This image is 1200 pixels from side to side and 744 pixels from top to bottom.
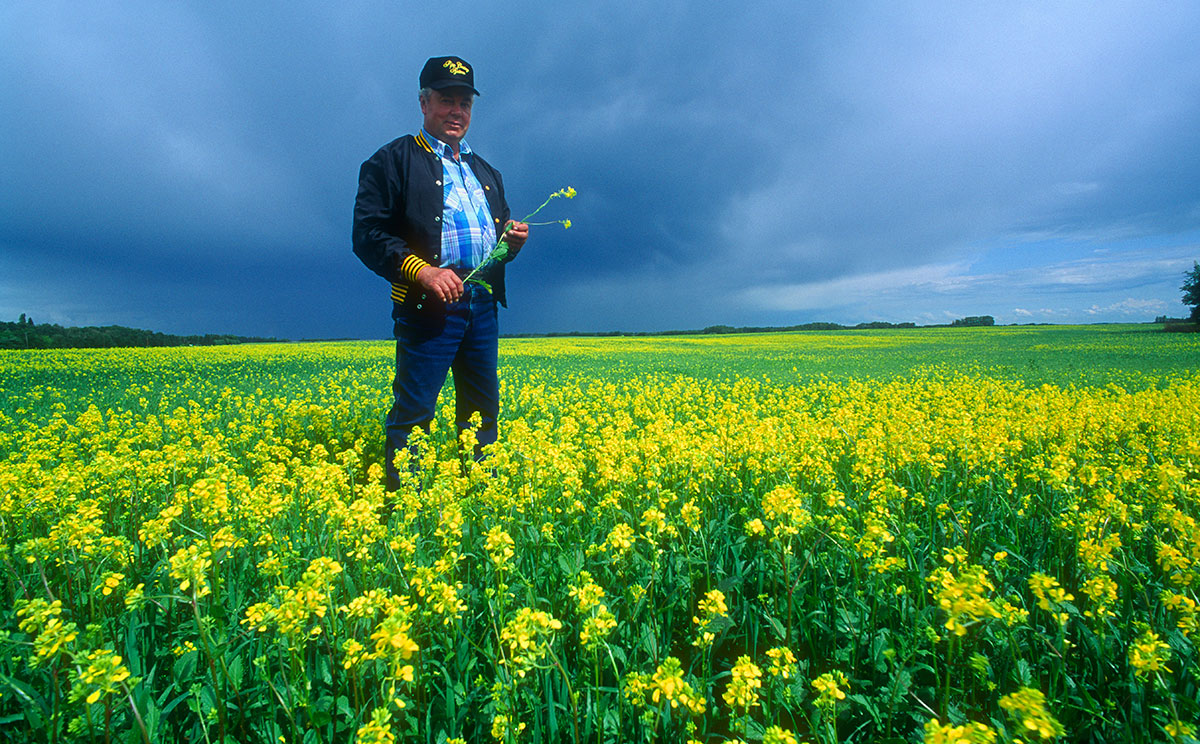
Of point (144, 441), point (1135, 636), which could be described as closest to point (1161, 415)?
point (1135, 636)

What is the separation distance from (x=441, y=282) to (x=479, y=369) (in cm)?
120

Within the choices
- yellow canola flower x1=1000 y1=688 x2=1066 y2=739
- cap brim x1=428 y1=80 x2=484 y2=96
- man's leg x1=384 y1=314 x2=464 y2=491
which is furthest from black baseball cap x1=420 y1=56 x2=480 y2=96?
→ yellow canola flower x1=1000 y1=688 x2=1066 y2=739

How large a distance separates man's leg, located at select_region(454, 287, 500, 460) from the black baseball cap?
1610mm

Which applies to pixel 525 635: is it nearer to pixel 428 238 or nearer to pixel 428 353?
pixel 428 353

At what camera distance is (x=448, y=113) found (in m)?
3.99

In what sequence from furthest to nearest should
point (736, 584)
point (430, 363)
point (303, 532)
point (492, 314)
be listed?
1. point (492, 314)
2. point (430, 363)
3. point (303, 532)
4. point (736, 584)

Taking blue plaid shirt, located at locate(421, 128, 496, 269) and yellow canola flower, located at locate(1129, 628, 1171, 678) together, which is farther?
blue plaid shirt, located at locate(421, 128, 496, 269)

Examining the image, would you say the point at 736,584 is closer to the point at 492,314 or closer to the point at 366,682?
the point at 366,682

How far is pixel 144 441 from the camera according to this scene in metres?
5.26

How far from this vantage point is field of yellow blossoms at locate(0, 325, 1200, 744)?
5.08ft

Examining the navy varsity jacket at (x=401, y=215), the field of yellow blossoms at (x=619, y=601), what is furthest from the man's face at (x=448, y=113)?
the field of yellow blossoms at (x=619, y=601)

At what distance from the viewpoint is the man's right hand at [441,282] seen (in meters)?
3.32

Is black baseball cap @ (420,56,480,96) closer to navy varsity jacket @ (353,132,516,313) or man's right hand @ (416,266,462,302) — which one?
navy varsity jacket @ (353,132,516,313)

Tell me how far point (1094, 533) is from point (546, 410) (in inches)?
218
